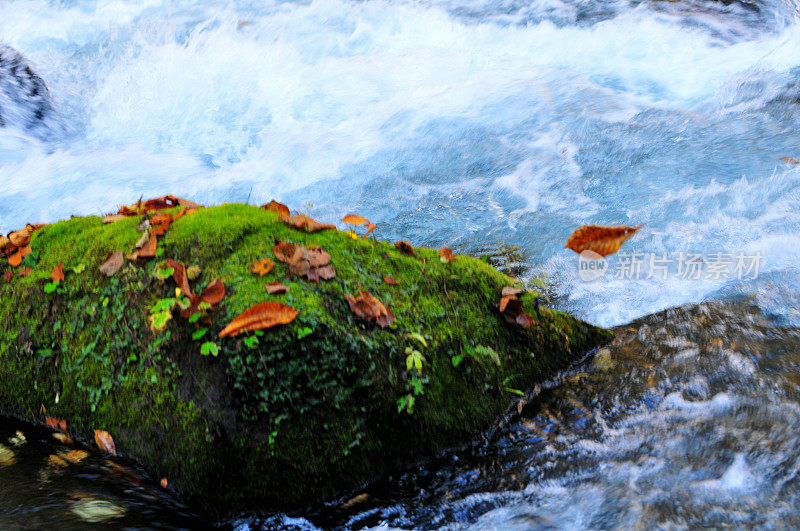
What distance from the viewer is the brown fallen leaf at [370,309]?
3.08 meters

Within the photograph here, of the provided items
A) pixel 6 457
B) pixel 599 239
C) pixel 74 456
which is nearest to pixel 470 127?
pixel 599 239

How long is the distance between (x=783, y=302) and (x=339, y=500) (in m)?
3.71

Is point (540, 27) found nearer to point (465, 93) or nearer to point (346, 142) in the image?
point (465, 93)

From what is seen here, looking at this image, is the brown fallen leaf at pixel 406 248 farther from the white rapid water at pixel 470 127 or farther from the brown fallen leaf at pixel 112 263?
the brown fallen leaf at pixel 112 263

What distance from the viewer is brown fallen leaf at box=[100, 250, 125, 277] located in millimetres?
3221

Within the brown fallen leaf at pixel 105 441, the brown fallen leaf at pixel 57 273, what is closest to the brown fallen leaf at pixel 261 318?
the brown fallen leaf at pixel 105 441

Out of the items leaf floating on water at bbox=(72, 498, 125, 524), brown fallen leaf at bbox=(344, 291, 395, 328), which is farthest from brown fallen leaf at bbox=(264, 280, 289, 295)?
leaf floating on water at bbox=(72, 498, 125, 524)

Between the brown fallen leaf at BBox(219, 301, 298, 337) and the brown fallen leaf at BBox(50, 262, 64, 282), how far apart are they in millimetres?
1324

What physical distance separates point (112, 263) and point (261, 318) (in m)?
1.14

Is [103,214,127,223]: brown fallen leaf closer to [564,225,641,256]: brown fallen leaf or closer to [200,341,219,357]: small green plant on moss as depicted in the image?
[200,341,219,357]: small green plant on moss

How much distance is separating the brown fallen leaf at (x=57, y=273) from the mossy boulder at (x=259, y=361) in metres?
0.04

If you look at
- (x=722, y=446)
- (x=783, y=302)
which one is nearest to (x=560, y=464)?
(x=722, y=446)

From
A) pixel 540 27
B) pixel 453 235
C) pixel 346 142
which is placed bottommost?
pixel 453 235

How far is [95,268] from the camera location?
10.8ft
